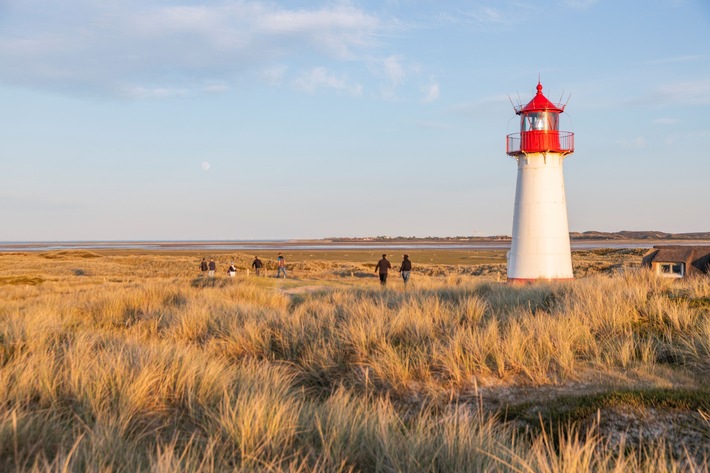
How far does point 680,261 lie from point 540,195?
7.11 metres

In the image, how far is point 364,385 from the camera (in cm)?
848

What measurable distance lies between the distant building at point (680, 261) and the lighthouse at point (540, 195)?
183 inches

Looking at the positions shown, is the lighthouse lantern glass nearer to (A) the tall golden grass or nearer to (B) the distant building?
(B) the distant building

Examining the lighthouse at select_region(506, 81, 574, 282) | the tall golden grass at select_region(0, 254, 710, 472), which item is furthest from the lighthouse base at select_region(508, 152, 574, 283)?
the tall golden grass at select_region(0, 254, 710, 472)

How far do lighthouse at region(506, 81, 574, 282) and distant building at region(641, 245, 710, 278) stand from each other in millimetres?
4659

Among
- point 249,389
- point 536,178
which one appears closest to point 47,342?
point 249,389

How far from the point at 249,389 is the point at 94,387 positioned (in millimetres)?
1522

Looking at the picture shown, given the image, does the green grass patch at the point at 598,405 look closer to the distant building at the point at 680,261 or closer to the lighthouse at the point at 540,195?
the lighthouse at the point at 540,195

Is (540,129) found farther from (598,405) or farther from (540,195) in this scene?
(598,405)

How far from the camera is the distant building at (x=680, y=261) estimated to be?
77.6ft

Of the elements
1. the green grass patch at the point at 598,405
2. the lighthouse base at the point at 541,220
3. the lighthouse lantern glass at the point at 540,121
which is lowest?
the green grass patch at the point at 598,405

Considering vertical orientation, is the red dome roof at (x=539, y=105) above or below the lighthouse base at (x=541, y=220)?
above

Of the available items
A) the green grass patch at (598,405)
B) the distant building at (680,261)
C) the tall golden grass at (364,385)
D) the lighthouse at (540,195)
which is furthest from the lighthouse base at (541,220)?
the green grass patch at (598,405)

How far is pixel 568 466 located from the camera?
416 cm
